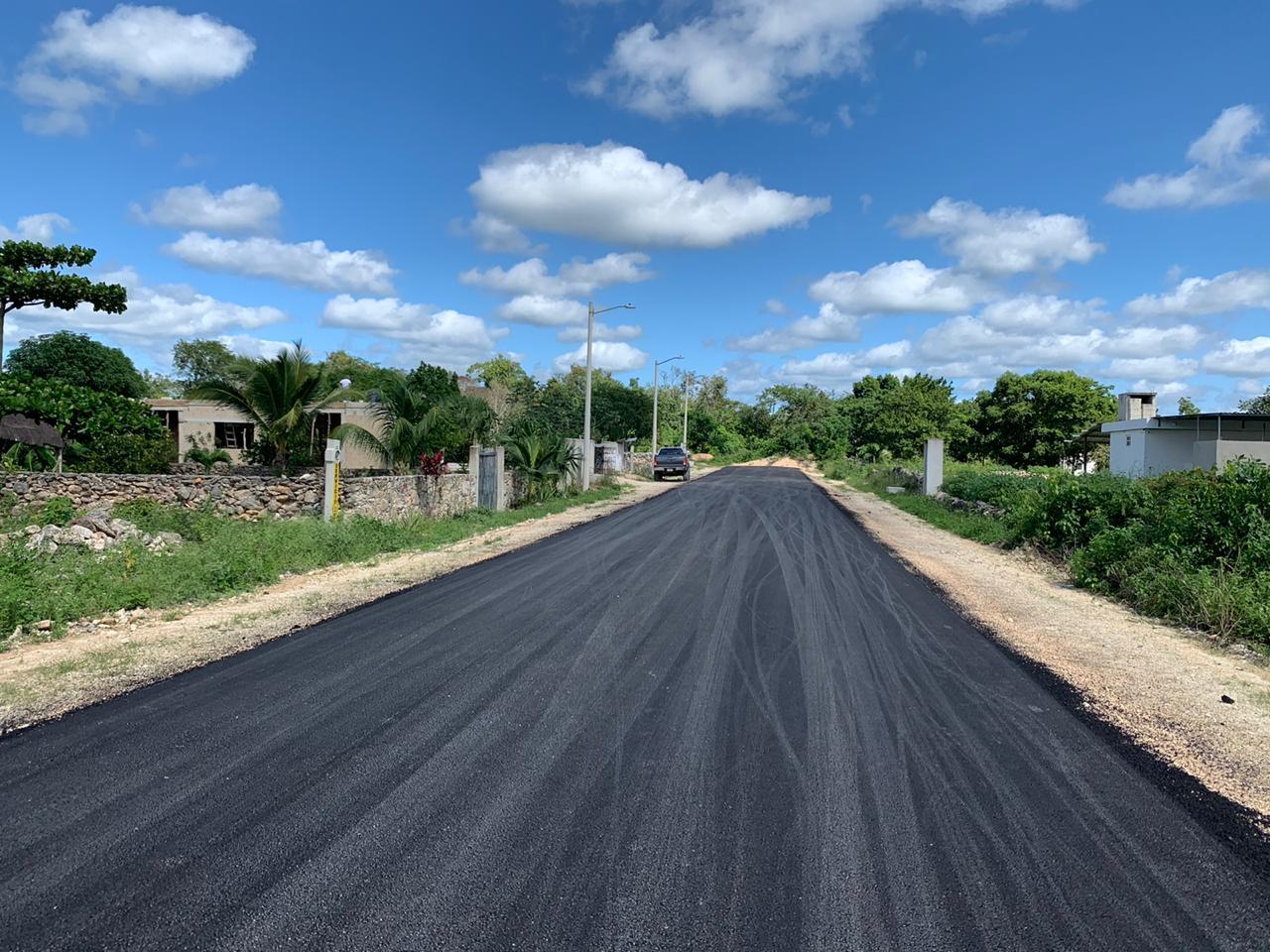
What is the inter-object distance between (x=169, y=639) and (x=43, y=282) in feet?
76.6

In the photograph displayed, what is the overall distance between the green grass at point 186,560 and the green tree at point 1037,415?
41.9 meters

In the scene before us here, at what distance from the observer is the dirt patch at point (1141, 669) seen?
16.3 ft

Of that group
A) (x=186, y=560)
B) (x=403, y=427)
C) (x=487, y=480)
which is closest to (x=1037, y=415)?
(x=487, y=480)

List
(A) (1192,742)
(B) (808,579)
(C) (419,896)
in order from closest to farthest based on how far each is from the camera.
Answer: (C) (419,896), (A) (1192,742), (B) (808,579)

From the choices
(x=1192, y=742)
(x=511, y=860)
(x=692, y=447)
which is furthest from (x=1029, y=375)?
(x=511, y=860)

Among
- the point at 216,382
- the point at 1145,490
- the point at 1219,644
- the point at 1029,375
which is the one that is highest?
the point at 1029,375

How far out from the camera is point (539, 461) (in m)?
25.6

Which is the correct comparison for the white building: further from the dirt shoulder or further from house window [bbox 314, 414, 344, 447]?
house window [bbox 314, 414, 344, 447]

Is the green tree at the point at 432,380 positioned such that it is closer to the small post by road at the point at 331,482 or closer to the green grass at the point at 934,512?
the small post by road at the point at 331,482

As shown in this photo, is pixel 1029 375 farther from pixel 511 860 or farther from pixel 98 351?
pixel 98 351

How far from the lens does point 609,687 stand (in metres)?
6.03

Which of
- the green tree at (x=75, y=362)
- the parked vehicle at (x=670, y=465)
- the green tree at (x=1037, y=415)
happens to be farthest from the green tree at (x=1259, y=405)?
the green tree at (x=75, y=362)

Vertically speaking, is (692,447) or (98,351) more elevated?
(98,351)

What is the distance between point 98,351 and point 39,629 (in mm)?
51084
